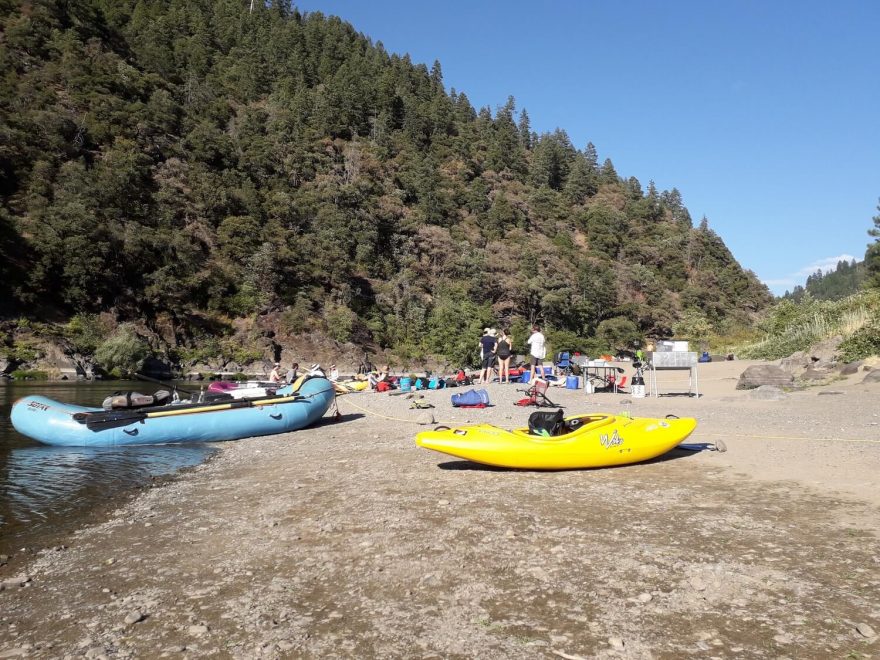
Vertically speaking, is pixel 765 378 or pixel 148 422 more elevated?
pixel 765 378

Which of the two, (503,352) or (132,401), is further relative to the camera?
(503,352)

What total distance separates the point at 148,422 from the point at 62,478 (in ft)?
8.44

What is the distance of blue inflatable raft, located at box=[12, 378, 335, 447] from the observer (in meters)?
10.5

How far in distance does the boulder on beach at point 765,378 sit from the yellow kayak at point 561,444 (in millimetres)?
9699

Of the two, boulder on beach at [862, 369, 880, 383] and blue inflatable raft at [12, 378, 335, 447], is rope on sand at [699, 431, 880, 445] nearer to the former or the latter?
boulder on beach at [862, 369, 880, 383]

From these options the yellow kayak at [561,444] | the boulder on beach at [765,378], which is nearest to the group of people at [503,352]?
the boulder on beach at [765,378]

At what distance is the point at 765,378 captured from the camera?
604 inches

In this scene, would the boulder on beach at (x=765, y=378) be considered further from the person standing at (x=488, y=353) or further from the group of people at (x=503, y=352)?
the person standing at (x=488, y=353)

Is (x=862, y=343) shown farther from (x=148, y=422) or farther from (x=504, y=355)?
(x=148, y=422)

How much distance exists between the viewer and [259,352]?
43562 mm

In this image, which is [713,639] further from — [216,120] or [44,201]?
[216,120]

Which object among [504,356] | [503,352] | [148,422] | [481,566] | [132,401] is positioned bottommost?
[481,566]

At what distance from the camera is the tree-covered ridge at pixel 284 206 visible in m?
44.3

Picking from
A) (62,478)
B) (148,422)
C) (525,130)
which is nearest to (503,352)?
(148,422)
